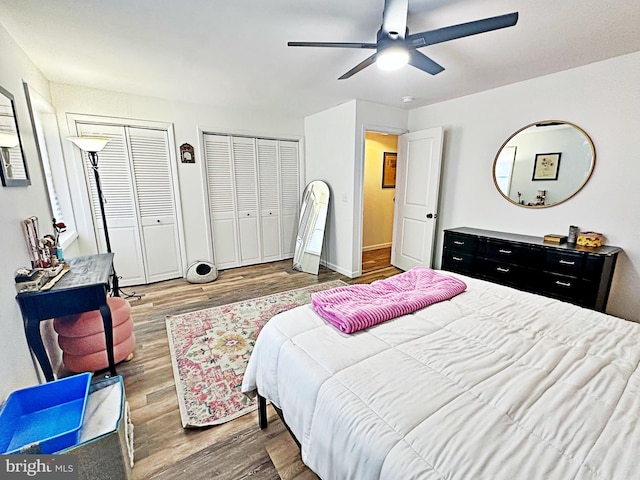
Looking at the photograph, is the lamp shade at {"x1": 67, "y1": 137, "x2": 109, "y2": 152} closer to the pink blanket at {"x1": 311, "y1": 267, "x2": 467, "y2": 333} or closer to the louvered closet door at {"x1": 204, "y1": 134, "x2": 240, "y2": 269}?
the louvered closet door at {"x1": 204, "y1": 134, "x2": 240, "y2": 269}

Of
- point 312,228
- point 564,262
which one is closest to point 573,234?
point 564,262

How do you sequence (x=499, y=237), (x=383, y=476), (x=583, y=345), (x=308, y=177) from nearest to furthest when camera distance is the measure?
(x=383, y=476) → (x=583, y=345) → (x=499, y=237) → (x=308, y=177)

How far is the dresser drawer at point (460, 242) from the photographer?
10.1ft

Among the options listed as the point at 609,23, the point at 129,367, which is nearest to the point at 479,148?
the point at 609,23

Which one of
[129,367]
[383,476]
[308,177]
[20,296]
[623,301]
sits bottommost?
[129,367]

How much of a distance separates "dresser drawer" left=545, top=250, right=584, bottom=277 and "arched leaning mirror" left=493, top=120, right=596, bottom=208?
653mm

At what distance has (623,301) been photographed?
248 cm

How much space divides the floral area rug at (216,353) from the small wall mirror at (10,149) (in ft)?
5.15

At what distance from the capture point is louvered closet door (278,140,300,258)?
4.48 metres

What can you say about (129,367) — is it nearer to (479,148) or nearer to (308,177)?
(308,177)

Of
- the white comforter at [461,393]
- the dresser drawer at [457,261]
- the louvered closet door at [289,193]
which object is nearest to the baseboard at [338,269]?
the louvered closet door at [289,193]

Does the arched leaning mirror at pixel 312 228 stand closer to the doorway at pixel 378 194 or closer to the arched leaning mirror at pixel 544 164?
the doorway at pixel 378 194

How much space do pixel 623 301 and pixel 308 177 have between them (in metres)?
3.99

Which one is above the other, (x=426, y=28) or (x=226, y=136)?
(x=426, y=28)
